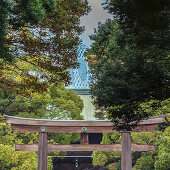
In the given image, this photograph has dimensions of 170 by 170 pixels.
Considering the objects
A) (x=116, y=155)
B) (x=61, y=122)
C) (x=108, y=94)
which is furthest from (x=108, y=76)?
(x=116, y=155)

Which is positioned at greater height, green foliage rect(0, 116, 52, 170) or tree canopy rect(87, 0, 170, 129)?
tree canopy rect(87, 0, 170, 129)

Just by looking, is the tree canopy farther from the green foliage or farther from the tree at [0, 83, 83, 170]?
the green foliage

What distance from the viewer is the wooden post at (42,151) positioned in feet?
35.0

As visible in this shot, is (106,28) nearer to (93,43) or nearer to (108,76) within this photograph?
(93,43)

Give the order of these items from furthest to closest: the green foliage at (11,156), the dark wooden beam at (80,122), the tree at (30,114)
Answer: the tree at (30,114) < the green foliage at (11,156) < the dark wooden beam at (80,122)

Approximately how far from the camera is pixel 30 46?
5.86 meters

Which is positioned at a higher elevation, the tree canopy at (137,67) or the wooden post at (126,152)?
the tree canopy at (137,67)

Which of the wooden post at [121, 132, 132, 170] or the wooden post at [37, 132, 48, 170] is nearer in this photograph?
the wooden post at [37, 132, 48, 170]

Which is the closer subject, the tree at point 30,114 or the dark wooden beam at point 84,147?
the dark wooden beam at point 84,147

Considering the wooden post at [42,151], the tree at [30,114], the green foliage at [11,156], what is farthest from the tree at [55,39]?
the green foliage at [11,156]

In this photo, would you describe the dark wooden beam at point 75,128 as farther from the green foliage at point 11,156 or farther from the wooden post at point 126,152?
the green foliage at point 11,156

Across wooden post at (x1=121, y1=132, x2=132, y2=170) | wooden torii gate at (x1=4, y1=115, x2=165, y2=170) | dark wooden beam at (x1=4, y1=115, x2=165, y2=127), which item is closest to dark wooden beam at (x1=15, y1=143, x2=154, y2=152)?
wooden torii gate at (x1=4, y1=115, x2=165, y2=170)

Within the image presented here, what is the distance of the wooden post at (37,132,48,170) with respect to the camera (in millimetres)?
10680

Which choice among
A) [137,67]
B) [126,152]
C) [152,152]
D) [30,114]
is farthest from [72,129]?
[137,67]
